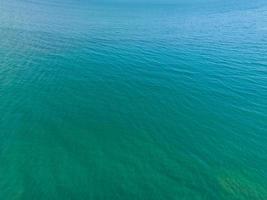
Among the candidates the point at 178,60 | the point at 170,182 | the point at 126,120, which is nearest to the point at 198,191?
the point at 170,182

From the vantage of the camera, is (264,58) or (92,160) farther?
(264,58)

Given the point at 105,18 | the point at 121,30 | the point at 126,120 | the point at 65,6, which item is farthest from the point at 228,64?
the point at 65,6

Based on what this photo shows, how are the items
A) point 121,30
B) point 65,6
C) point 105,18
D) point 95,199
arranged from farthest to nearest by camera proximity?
point 65,6 < point 105,18 < point 121,30 < point 95,199

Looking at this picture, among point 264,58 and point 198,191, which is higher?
point 264,58

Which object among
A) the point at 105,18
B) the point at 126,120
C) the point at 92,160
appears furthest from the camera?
the point at 105,18

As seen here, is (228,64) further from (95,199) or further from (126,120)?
(95,199)

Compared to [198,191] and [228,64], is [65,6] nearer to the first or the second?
[228,64]
